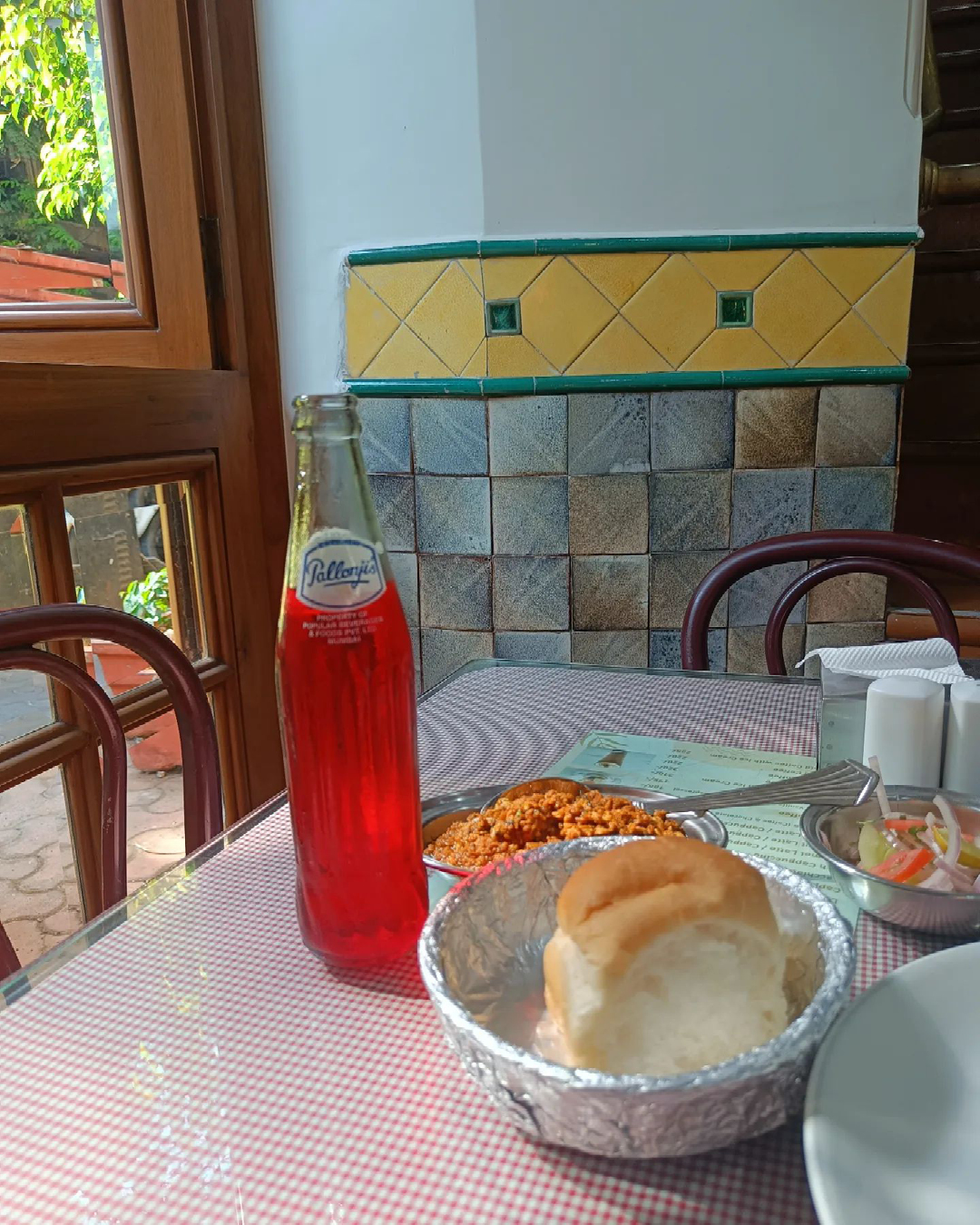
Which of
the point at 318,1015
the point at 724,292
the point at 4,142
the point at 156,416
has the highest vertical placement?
the point at 4,142

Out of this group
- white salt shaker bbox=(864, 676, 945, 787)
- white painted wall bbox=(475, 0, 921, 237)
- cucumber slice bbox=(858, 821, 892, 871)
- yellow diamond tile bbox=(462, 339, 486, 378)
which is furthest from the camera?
yellow diamond tile bbox=(462, 339, 486, 378)

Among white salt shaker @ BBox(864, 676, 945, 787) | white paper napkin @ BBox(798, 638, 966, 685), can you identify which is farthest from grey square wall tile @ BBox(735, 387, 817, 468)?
white salt shaker @ BBox(864, 676, 945, 787)

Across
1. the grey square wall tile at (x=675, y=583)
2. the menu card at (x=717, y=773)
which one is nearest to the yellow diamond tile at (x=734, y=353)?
the grey square wall tile at (x=675, y=583)

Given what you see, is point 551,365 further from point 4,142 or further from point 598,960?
point 598,960

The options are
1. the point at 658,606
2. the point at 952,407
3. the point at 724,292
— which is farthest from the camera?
the point at 952,407

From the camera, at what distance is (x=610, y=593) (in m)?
1.77

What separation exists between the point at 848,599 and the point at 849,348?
1.51ft

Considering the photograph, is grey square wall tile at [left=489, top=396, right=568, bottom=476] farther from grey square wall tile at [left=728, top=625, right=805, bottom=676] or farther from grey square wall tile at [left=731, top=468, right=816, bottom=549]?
grey square wall tile at [left=728, top=625, right=805, bottom=676]

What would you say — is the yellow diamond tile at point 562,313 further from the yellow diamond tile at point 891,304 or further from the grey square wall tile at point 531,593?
the yellow diamond tile at point 891,304

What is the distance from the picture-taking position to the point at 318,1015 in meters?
0.51

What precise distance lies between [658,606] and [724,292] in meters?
0.57

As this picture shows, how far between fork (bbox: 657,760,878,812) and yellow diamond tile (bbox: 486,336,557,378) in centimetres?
115

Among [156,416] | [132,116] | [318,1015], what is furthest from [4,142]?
[318,1015]

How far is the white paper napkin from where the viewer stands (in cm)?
77
